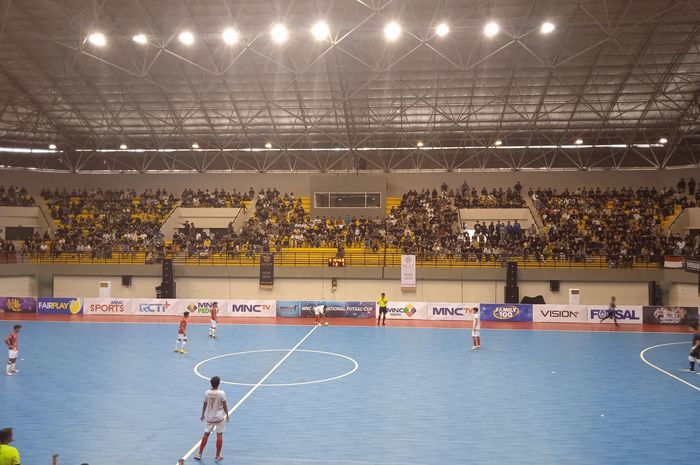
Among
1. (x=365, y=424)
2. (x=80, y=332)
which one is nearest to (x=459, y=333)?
(x=365, y=424)

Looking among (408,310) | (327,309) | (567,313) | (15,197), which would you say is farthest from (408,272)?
(15,197)

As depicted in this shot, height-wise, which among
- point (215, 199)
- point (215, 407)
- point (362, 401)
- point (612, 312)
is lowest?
point (362, 401)

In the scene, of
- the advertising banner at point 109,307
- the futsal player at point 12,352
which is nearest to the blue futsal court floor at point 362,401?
the futsal player at point 12,352

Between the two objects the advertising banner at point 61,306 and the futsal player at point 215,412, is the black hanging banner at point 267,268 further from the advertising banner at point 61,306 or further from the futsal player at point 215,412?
the futsal player at point 215,412

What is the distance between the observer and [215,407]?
38.0ft

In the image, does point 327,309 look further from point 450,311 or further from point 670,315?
point 670,315

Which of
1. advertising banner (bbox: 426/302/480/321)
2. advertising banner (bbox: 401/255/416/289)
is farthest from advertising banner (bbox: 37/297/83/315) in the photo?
advertising banner (bbox: 426/302/480/321)

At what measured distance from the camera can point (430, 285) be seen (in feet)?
121

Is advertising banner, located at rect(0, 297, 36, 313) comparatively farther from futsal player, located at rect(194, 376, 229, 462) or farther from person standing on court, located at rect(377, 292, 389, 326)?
futsal player, located at rect(194, 376, 229, 462)

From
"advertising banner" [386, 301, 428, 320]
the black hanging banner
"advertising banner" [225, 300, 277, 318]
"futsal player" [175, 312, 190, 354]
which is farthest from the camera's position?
the black hanging banner

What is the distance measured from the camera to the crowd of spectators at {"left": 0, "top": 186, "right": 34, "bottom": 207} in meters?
44.1

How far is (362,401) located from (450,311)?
1830 cm

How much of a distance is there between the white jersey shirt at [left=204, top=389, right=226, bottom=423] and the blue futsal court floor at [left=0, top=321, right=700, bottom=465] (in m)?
0.89

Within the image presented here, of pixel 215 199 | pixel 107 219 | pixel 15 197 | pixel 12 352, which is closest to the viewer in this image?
pixel 12 352
